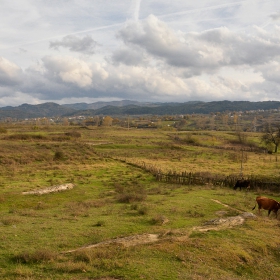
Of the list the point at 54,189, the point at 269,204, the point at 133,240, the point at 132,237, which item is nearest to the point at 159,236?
the point at 132,237

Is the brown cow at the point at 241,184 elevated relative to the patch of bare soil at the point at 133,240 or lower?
lower

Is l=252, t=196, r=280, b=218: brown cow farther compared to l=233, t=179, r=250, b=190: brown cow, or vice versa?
l=233, t=179, r=250, b=190: brown cow

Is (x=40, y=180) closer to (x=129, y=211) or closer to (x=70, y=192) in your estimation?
(x=70, y=192)

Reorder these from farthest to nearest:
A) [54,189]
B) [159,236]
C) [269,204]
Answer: [54,189]
[269,204]
[159,236]

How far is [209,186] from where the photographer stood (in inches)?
1356

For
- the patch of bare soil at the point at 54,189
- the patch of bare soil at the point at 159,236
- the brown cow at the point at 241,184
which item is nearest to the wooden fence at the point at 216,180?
the brown cow at the point at 241,184

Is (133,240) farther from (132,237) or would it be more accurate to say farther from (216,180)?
(216,180)

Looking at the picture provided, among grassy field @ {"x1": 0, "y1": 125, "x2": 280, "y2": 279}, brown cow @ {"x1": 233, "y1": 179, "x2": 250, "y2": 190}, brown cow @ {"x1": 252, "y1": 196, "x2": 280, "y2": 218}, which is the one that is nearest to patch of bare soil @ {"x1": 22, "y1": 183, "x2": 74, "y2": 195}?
grassy field @ {"x1": 0, "y1": 125, "x2": 280, "y2": 279}

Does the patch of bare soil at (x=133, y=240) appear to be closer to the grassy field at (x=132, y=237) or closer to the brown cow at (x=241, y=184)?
the grassy field at (x=132, y=237)

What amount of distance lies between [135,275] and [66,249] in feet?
14.2

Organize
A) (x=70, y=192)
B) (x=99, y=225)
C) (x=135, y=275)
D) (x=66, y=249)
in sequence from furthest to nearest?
(x=70, y=192) → (x=99, y=225) → (x=66, y=249) → (x=135, y=275)

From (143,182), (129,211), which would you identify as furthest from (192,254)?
(143,182)

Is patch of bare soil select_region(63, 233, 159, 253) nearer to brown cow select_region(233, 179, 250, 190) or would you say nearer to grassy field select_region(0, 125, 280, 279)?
grassy field select_region(0, 125, 280, 279)

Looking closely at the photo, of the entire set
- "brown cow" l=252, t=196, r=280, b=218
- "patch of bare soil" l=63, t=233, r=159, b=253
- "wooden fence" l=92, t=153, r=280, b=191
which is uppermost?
"patch of bare soil" l=63, t=233, r=159, b=253
